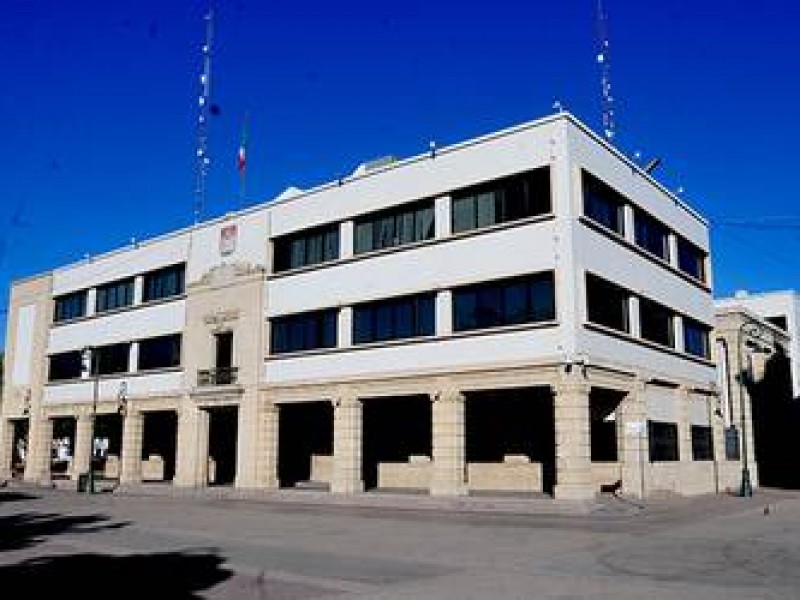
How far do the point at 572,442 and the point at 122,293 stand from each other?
31955 mm

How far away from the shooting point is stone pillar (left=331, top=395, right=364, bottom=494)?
33.8 meters

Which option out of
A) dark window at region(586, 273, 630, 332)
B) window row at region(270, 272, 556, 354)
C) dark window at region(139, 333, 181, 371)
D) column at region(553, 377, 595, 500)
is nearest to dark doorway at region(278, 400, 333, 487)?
window row at region(270, 272, 556, 354)

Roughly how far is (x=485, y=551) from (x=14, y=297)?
50891 mm

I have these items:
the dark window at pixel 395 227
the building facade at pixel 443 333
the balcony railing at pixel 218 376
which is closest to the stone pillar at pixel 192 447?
the building facade at pixel 443 333

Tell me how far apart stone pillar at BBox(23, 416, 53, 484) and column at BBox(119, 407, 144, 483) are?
9.72 m

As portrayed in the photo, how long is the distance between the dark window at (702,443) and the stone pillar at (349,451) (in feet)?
51.0

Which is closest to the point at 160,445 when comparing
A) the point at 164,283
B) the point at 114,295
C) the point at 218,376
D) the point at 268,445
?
the point at 114,295

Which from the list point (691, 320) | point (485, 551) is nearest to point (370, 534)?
point (485, 551)

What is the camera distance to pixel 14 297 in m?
58.1

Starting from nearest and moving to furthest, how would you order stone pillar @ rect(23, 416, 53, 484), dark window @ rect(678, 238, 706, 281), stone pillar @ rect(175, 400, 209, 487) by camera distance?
dark window @ rect(678, 238, 706, 281)
stone pillar @ rect(175, 400, 209, 487)
stone pillar @ rect(23, 416, 53, 484)

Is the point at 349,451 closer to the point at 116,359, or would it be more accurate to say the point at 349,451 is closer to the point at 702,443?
the point at 702,443

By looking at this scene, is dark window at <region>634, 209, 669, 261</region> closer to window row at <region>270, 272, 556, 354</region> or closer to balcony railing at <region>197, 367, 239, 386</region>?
window row at <region>270, 272, 556, 354</region>

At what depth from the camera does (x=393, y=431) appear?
37156 mm

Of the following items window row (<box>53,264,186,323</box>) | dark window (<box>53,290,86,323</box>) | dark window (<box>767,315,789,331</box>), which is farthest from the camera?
dark window (<box>767,315,789,331</box>)
